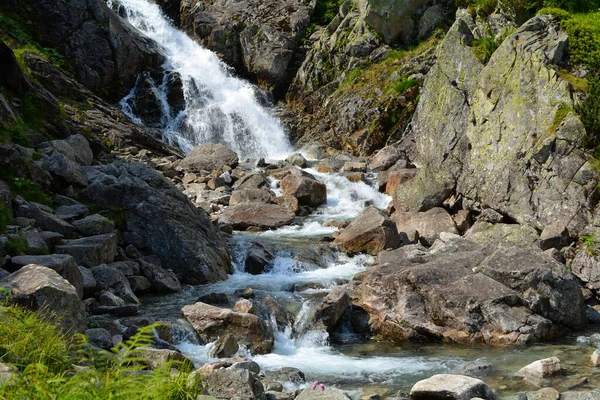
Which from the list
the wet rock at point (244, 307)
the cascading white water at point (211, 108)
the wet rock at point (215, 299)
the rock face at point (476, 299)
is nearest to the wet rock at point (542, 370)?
the rock face at point (476, 299)

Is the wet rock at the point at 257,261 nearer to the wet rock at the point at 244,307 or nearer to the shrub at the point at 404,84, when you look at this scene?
the wet rock at the point at 244,307

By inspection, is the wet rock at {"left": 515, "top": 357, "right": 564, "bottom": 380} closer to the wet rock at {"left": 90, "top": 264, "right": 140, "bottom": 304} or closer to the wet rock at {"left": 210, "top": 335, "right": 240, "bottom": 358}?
the wet rock at {"left": 210, "top": 335, "right": 240, "bottom": 358}

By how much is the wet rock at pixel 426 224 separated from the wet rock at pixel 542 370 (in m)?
9.31

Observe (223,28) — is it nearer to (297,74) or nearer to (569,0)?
(297,74)

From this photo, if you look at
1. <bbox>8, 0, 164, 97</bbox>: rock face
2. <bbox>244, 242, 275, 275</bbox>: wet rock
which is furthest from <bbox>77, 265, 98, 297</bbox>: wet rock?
<bbox>8, 0, 164, 97</bbox>: rock face

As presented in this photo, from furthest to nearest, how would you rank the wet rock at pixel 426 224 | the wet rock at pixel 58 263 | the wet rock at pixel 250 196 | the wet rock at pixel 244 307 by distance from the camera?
the wet rock at pixel 250 196, the wet rock at pixel 426 224, the wet rock at pixel 244 307, the wet rock at pixel 58 263

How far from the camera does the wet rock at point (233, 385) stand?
8.07 meters

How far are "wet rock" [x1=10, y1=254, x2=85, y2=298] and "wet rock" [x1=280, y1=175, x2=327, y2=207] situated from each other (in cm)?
1387

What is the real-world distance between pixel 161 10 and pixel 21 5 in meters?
12.9

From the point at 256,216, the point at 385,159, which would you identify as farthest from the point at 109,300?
the point at 385,159

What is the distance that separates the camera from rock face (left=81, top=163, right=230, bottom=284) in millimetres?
15961

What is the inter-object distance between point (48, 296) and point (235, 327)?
3978mm

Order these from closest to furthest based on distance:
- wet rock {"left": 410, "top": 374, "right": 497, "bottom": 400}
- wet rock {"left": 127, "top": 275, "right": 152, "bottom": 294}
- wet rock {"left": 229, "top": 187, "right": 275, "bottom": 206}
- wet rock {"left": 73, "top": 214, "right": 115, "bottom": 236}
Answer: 1. wet rock {"left": 410, "top": 374, "right": 497, "bottom": 400}
2. wet rock {"left": 127, "top": 275, "right": 152, "bottom": 294}
3. wet rock {"left": 73, "top": 214, "right": 115, "bottom": 236}
4. wet rock {"left": 229, "top": 187, "right": 275, "bottom": 206}

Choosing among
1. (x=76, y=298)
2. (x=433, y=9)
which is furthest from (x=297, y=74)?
(x=76, y=298)
